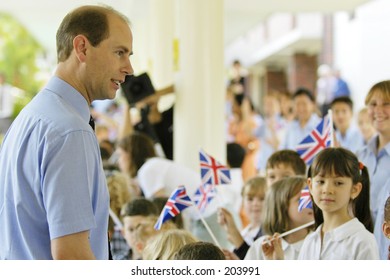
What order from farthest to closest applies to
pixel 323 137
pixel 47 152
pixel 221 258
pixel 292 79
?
1. pixel 292 79
2. pixel 323 137
3. pixel 221 258
4. pixel 47 152

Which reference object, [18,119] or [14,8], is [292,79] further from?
[18,119]

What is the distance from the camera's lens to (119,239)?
4.24 metres

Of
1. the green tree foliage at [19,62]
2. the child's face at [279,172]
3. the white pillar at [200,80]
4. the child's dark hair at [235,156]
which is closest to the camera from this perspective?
the child's face at [279,172]

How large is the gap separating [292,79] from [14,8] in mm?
12702

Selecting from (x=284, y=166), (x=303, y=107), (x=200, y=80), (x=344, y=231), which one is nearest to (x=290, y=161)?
(x=284, y=166)

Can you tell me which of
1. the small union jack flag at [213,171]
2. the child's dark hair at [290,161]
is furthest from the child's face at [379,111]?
the small union jack flag at [213,171]

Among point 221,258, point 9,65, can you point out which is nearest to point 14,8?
point 221,258

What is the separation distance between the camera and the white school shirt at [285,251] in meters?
3.15

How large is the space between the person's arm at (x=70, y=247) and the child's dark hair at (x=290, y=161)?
2.12 meters

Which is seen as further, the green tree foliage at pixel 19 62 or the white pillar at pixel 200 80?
the green tree foliage at pixel 19 62

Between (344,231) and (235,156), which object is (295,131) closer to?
(235,156)

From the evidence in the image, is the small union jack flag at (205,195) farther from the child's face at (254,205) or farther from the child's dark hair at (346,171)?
the child's dark hair at (346,171)

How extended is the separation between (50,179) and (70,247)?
0.17 meters
